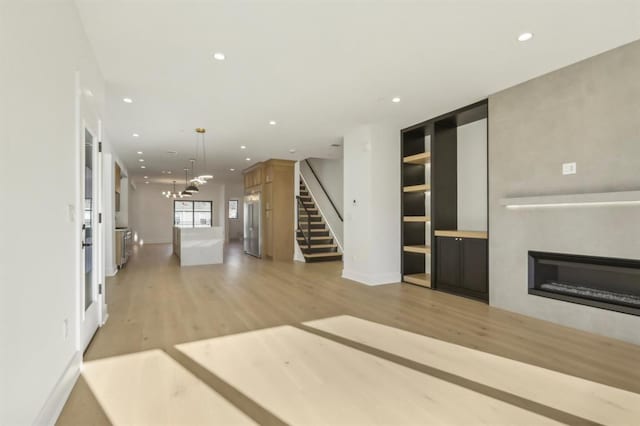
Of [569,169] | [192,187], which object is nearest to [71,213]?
[569,169]

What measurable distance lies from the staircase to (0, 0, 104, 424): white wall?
20.6 ft

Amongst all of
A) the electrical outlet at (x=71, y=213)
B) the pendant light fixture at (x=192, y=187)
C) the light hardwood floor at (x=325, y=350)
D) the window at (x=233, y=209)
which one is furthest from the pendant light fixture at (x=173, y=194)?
the electrical outlet at (x=71, y=213)

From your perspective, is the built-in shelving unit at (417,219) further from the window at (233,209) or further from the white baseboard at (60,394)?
the window at (233,209)

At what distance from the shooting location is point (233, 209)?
17.3 meters

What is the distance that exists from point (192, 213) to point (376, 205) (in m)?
13.0

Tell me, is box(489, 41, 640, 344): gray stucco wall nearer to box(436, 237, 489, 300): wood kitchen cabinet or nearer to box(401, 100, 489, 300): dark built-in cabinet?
box(436, 237, 489, 300): wood kitchen cabinet

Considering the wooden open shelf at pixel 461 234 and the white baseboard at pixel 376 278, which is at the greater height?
the wooden open shelf at pixel 461 234

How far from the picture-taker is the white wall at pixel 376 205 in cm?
571

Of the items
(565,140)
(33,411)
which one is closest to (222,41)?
(33,411)

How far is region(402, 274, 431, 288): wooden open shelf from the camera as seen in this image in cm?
541

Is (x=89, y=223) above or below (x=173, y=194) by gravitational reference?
below

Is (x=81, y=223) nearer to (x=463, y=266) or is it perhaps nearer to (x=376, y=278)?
(x=376, y=278)

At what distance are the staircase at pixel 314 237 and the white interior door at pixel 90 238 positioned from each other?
5408 millimetres

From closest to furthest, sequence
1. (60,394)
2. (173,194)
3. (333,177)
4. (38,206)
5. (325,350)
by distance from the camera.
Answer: (38,206), (60,394), (325,350), (333,177), (173,194)
